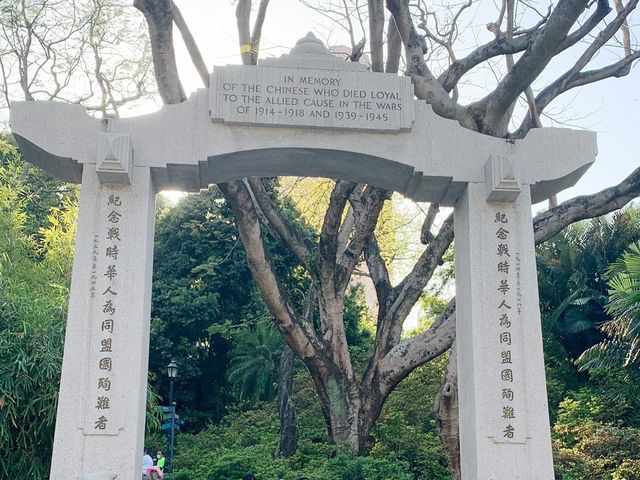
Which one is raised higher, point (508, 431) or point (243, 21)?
point (243, 21)

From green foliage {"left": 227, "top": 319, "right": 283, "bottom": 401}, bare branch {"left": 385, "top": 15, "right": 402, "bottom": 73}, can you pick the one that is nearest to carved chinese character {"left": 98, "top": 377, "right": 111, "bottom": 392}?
bare branch {"left": 385, "top": 15, "right": 402, "bottom": 73}

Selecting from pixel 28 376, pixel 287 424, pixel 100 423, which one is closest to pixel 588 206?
pixel 100 423

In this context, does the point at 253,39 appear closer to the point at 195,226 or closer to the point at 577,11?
the point at 577,11

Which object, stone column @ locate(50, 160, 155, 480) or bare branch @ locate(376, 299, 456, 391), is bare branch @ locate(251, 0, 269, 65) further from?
stone column @ locate(50, 160, 155, 480)

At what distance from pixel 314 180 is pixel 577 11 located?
8.99 meters

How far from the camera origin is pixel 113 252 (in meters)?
5.50

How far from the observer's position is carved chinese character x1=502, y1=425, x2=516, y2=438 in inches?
212

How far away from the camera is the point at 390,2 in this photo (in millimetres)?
8109

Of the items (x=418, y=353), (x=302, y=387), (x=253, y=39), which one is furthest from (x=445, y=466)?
(x=253, y=39)

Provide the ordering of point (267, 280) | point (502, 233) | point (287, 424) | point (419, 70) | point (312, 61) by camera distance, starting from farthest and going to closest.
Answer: point (287, 424)
point (267, 280)
point (419, 70)
point (312, 61)
point (502, 233)

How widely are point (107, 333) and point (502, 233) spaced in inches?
115

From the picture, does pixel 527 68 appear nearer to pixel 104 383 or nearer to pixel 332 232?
pixel 332 232

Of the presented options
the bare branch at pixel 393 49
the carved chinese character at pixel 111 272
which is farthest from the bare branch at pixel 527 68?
the carved chinese character at pixel 111 272

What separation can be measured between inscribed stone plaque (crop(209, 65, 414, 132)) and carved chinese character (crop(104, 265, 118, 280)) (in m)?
1.31
